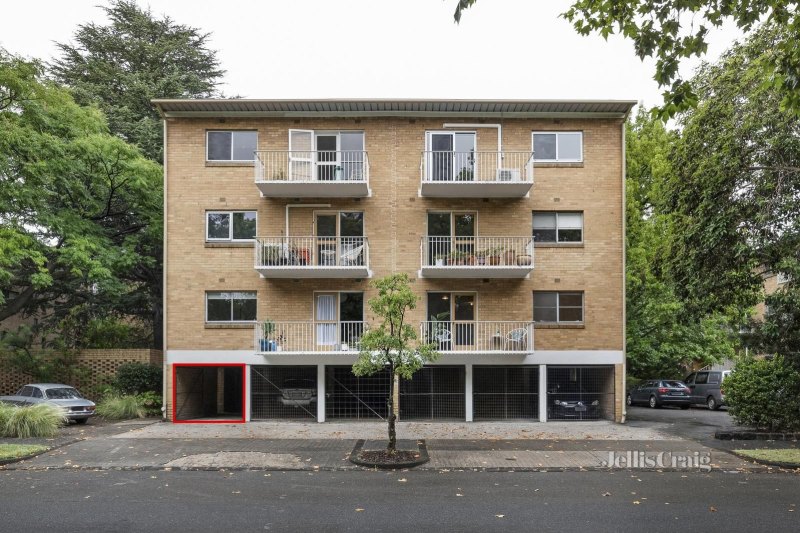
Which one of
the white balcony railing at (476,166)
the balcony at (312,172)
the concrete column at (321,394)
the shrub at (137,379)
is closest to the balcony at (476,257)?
the white balcony railing at (476,166)

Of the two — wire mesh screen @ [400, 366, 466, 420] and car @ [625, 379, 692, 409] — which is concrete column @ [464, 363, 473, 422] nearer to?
wire mesh screen @ [400, 366, 466, 420]

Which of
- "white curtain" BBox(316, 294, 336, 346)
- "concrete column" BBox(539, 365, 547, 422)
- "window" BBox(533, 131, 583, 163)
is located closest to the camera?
"concrete column" BBox(539, 365, 547, 422)

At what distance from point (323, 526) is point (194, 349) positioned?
517 inches

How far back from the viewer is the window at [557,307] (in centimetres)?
2041

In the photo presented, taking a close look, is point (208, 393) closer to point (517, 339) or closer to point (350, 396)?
point (350, 396)

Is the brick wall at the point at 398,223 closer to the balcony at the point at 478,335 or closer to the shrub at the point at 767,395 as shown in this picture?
the balcony at the point at 478,335

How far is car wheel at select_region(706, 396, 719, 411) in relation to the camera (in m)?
26.0

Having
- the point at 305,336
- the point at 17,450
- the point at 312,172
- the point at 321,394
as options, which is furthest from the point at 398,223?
the point at 17,450

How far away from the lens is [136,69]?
97.6 feet

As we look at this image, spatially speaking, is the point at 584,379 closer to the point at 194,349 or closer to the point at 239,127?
the point at 194,349

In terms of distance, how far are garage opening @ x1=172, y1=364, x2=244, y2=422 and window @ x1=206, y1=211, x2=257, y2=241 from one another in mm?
4067

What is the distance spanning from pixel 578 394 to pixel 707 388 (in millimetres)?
9349

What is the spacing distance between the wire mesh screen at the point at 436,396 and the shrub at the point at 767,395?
25.2 ft

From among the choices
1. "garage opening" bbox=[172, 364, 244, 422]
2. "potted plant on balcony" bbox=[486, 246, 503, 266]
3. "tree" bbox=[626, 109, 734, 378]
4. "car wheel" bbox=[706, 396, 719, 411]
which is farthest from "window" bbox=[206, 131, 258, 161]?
"car wheel" bbox=[706, 396, 719, 411]
